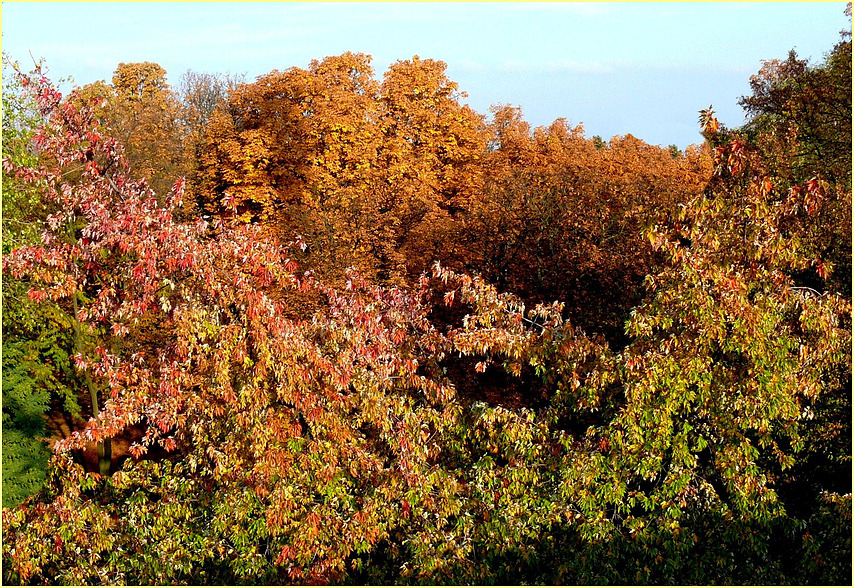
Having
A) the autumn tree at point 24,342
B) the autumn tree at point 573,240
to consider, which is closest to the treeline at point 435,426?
the autumn tree at point 573,240

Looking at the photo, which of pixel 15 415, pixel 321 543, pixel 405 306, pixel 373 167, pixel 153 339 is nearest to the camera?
pixel 321 543

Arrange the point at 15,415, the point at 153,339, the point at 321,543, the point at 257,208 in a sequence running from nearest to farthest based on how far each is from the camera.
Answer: the point at 321,543, the point at 15,415, the point at 153,339, the point at 257,208

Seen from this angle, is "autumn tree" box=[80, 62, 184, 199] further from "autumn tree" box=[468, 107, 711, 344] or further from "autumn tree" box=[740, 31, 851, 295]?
"autumn tree" box=[740, 31, 851, 295]

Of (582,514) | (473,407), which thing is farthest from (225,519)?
(582,514)

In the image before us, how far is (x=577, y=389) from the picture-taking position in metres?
9.95

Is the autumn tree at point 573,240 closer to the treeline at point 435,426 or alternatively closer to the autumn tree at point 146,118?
the treeline at point 435,426

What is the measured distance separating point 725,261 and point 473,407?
3.22 m

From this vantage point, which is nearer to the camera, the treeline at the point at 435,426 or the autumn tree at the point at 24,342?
the treeline at the point at 435,426

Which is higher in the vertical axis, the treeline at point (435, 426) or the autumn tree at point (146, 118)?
the autumn tree at point (146, 118)

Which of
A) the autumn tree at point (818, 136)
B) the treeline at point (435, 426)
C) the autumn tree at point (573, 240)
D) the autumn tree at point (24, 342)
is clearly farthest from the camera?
the autumn tree at point (573, 240)

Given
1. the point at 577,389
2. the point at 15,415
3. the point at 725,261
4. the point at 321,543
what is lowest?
the point at 15,415

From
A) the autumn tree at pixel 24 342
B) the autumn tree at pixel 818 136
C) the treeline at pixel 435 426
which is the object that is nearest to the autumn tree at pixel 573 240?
the autumn tree at pixel 818 136

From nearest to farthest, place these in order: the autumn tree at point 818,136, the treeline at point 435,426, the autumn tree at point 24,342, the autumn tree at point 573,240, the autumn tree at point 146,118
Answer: the treeline at point 435,426, the autumn tree at point 818,136, the autumn tree at point 24,342, the autumn tree at point 573,240, the autumn tree at point 146,118

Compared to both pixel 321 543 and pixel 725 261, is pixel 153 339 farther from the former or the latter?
pixel 725 261
